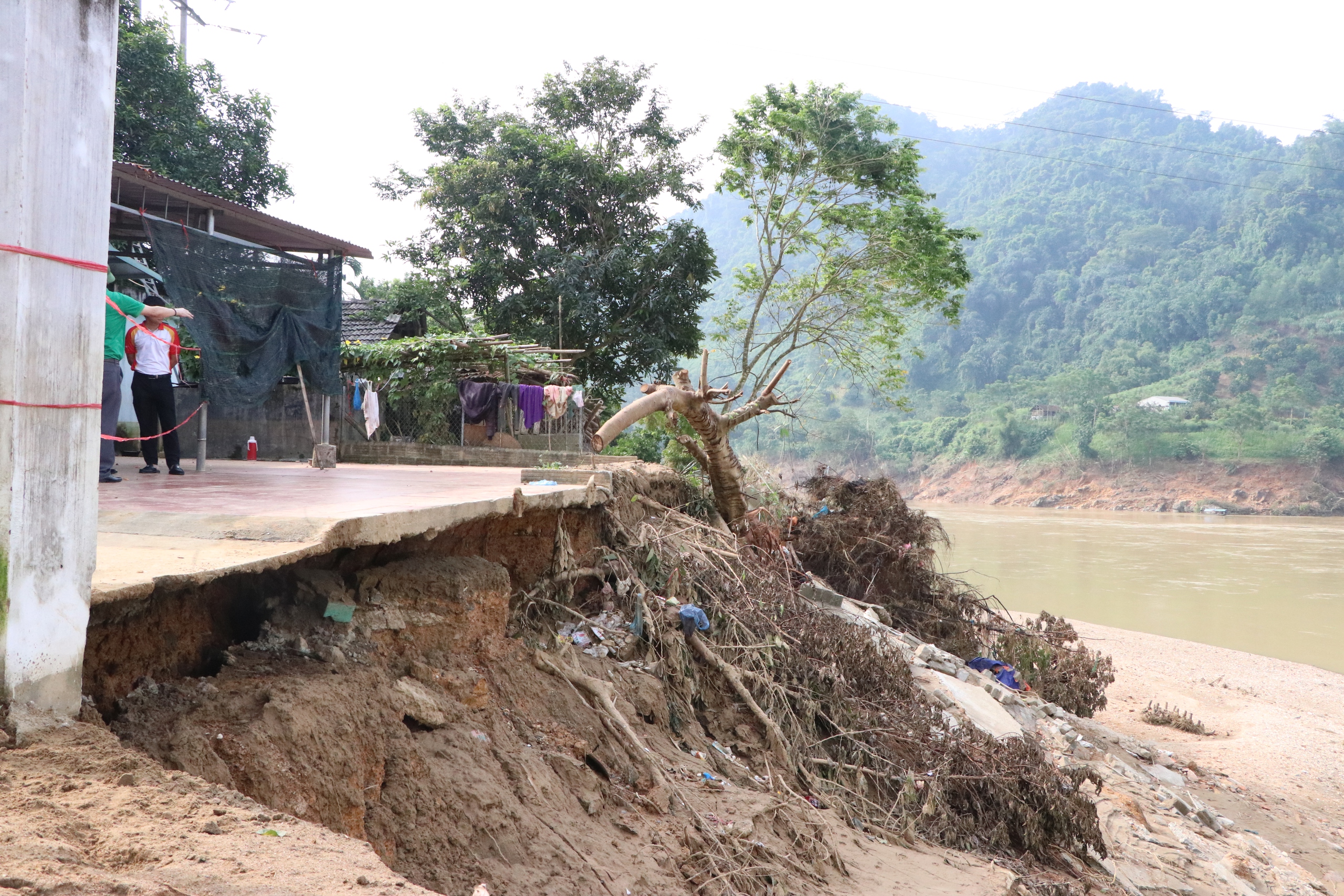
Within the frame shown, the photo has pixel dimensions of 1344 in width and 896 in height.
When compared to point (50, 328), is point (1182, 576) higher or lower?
lower

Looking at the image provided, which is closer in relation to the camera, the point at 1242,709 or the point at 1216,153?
the point at 1242,709

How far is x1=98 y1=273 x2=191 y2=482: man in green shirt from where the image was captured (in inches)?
210

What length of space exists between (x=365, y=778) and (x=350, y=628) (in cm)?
68

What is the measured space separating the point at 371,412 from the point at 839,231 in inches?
455

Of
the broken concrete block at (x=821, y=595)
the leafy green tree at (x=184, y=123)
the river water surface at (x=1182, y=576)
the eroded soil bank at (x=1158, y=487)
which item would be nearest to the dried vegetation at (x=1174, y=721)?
the river water surface at (x=1182, y=576)

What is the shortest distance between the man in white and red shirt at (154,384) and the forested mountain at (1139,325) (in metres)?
36.5

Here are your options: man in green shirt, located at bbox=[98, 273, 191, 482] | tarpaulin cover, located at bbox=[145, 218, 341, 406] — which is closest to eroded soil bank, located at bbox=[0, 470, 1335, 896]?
man in green shirt, located at bbox=[98, 273, 191, 482]

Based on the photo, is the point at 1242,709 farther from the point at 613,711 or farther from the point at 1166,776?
the point at 613,711

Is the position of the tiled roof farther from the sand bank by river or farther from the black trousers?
the sand bank by river

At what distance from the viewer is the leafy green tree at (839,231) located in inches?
691

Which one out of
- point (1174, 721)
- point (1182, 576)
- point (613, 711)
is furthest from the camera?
point (1182, 576)

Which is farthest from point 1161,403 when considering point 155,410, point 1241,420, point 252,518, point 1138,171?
point 252,518

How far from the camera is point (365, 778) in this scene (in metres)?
2.59

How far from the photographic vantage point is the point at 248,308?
744 centimetres
